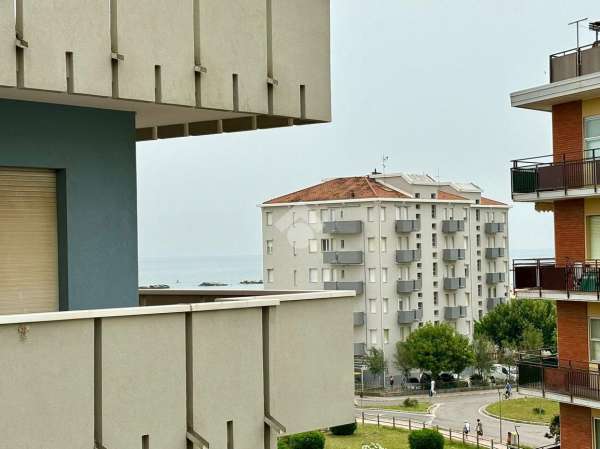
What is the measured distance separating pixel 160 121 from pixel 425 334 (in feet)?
278

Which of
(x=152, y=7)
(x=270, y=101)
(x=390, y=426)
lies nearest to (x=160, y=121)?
(x=270, y=101)

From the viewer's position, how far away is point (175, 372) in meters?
7.81

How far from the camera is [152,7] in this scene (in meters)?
8.28

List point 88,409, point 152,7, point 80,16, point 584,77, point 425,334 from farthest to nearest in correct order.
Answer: point 425,334 → point 584,77 → point 152,7 → point 80,16 → point 88,409

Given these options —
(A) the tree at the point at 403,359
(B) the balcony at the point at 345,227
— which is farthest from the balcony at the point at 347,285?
(A) the tree at the point at 403,359

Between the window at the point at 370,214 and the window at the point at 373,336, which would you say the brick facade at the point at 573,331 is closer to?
the window at the point at 373,336

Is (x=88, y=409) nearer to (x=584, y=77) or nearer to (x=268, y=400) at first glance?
(x=268, y=400)

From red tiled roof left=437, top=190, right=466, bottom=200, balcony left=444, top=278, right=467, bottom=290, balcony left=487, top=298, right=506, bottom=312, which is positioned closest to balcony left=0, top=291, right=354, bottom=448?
balcony left=444, top=278, right=467, bottom=290

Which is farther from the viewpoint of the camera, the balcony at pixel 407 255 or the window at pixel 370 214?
the balcony at pixel 407 255

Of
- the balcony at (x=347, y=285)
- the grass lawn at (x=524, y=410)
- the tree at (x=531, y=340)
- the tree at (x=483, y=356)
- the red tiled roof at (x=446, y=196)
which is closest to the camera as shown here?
the grass lawn at (x=524, y=410)

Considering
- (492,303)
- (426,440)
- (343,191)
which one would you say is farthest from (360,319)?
(426,440)

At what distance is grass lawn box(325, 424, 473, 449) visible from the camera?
205 ft

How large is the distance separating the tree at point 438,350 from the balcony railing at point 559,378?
56752mm

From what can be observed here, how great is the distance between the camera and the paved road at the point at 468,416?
67625 mm
